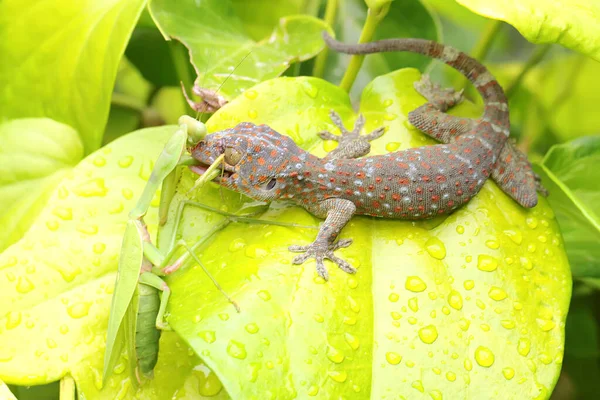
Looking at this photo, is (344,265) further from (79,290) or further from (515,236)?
(79,290)

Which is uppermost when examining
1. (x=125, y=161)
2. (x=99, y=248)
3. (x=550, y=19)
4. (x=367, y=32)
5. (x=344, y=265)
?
(x=550, y=19)

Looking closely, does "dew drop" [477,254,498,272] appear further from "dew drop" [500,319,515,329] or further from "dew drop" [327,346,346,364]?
"dew drop" [327,346,346,364]

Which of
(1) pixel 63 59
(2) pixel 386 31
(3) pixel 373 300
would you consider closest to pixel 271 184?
(3) pixel 373 300

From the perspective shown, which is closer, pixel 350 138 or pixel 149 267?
pixel 149 267

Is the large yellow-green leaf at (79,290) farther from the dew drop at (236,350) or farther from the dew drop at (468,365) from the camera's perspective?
the dew drop at (468,365)

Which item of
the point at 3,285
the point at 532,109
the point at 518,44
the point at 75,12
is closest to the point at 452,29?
the point at 532,109

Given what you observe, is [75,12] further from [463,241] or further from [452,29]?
[452,29]
